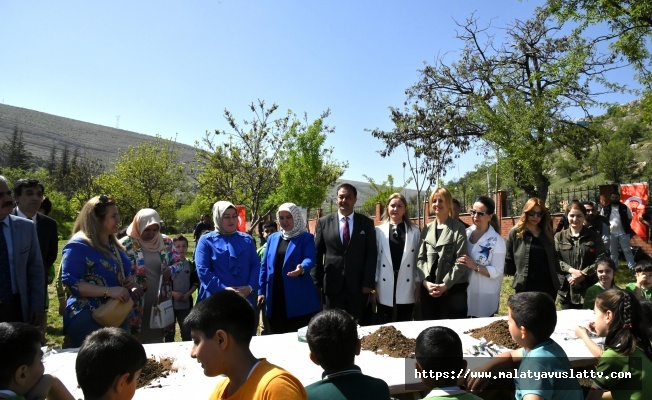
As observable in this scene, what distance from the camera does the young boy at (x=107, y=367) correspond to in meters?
1.88

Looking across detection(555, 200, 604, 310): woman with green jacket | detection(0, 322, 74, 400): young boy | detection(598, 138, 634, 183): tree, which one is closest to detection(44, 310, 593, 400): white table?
detection(0, 322, 74, 400): young boy

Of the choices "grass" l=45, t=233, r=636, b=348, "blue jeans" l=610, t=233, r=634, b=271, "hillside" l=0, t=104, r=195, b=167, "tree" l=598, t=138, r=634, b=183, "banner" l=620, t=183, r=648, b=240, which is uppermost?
"hillside" l=0, t=104, r=195, b=167

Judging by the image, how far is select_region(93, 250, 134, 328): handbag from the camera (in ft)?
11.5

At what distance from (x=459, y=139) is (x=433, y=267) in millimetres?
15407

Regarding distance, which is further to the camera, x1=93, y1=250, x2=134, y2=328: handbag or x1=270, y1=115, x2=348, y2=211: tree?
x1=270, y1=115, x2=348, y2=211: tree

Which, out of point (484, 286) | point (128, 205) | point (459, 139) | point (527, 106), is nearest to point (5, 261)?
point (484, 286)

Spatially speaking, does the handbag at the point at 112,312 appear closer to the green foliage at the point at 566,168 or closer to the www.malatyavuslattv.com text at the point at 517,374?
the www.malatyavuslattv.com text at the point at 517,374

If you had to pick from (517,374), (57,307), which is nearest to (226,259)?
(517,374)

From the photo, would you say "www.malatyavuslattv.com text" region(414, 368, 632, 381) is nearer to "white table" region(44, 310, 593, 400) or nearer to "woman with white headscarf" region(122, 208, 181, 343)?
"white table" region(44, 310, 593, 400)

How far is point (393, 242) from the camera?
5.15 metres

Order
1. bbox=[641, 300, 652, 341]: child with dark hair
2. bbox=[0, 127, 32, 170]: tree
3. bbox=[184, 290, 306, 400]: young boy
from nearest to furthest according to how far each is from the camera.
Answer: bbox=[184, 290, 306, 400]: young boy
bbox=[641, 300, 652, 341]: child with dark hair
bbox=[0, 127, 32, 170]: tree

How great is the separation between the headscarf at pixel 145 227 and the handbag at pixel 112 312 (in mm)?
964

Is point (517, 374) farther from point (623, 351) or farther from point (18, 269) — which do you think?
point (18, 269)

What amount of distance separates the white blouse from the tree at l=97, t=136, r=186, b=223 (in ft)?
79.8
